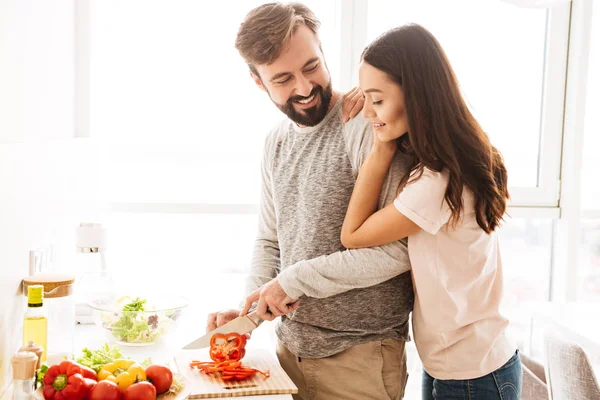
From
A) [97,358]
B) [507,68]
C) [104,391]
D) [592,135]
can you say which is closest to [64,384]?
[104,391]

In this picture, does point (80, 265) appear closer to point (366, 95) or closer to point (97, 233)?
point (97, 233)

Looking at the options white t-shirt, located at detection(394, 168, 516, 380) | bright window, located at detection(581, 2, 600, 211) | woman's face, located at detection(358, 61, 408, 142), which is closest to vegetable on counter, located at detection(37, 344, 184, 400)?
white t-shirt, located at detection(394, 168, 516, 380)

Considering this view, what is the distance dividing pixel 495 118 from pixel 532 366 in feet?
3.85

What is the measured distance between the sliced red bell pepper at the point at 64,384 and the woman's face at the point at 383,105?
2.31 ft

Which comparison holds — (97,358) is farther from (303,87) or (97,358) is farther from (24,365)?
(303,87)

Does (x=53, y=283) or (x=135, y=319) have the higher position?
(x=53, y=283)

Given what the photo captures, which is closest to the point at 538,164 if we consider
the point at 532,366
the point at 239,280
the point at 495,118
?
the point at 495,118

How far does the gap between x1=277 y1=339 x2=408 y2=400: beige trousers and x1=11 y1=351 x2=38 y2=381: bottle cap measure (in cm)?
55

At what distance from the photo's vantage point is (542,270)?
2986mm

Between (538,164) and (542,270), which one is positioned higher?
(538,164)

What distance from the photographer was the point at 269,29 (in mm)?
1521

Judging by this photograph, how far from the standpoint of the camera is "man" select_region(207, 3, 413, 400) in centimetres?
145

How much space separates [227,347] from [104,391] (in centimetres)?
32

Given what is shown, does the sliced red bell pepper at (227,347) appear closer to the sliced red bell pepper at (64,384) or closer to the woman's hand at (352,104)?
the sliced red bell pepper at (64,384)
